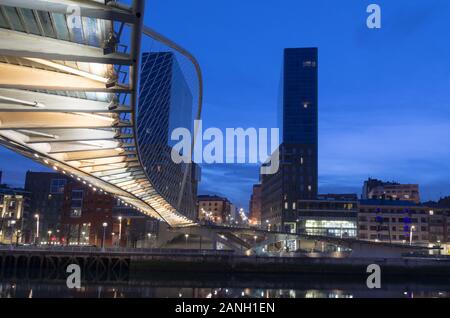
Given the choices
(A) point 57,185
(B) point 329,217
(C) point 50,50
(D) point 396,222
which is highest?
(A) point 57,185

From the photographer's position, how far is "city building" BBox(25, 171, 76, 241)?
115 metres

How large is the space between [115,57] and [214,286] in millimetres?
39019

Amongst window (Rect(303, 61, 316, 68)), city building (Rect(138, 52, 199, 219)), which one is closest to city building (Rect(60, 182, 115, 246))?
city building (Rect(138, 52, 199, 219))

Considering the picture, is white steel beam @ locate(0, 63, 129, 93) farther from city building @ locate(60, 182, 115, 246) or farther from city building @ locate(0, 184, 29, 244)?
city building @ locate(0, 184, 29, 244)

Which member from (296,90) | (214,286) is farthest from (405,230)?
(214,286)

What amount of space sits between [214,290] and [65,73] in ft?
106

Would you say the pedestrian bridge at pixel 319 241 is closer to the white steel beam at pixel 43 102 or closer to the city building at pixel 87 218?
the city building at pixel 87 218

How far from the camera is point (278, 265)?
6288 cm

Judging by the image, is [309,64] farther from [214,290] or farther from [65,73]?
[65,73]

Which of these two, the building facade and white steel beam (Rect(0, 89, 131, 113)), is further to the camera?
the building facade

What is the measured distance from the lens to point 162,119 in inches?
2087

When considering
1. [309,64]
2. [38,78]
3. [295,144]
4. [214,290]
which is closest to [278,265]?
[214,290]

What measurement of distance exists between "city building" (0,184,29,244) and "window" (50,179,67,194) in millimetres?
5989
